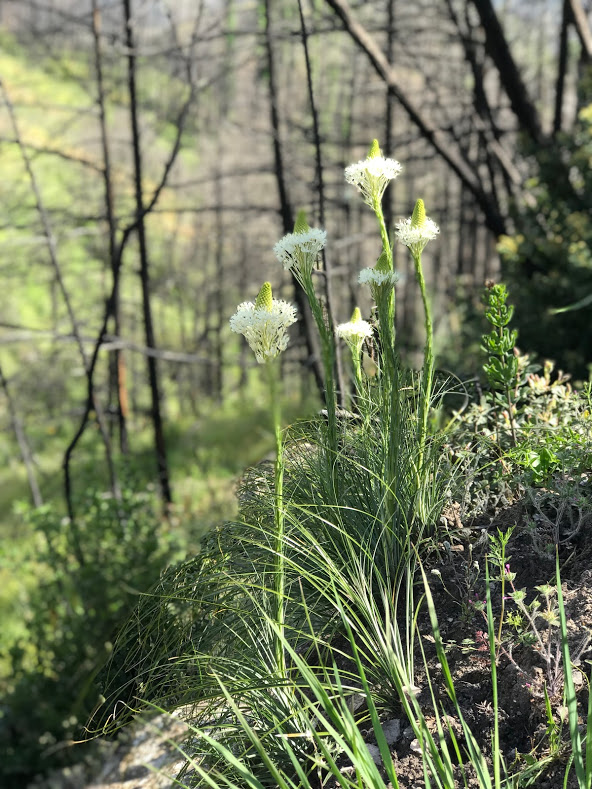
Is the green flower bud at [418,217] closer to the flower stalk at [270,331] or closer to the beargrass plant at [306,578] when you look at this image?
the beargrass plant at [306,578]

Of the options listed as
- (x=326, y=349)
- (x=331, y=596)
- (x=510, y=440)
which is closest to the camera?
(x=326, y=349)

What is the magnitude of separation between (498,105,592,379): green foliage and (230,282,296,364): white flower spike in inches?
147

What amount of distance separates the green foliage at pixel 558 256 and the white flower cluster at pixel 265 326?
3736mm

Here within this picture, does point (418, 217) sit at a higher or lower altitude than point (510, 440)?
higher

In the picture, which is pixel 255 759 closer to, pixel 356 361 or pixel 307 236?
pixel 356 361

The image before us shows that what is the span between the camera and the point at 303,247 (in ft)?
4.79

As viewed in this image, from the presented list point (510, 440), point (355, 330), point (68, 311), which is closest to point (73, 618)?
point (68, 311)

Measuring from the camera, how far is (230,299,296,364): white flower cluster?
131 centimetres

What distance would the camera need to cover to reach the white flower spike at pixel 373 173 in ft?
5.17

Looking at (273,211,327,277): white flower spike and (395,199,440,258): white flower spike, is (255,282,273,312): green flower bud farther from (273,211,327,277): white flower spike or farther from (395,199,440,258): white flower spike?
(395,199,440,258): white flower spike

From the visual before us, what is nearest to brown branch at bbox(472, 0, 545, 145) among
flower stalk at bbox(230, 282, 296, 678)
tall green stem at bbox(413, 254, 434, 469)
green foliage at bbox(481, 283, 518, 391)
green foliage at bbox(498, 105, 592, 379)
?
green foliage at bbox(498, 105, 592, 379)

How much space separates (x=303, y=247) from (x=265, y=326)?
0.79 feet

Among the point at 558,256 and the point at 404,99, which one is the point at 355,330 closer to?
the point at 404,99

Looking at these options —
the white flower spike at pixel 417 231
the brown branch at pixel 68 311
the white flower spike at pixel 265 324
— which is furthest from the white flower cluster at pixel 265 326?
the brown branch at pixel 68 311
